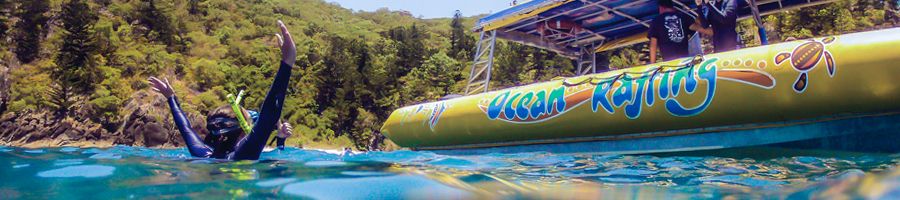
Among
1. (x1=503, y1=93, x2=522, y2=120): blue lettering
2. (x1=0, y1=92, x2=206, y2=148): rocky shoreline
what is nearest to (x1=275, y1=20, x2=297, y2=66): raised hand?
(x1=503, y1=93, x2=522, y2=120): blue lettering

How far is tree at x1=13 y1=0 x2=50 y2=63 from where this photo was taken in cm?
1888

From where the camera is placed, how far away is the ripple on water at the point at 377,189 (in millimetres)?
1740

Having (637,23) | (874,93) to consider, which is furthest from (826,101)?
(637,23)

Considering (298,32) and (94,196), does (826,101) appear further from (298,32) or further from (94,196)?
(298,32)

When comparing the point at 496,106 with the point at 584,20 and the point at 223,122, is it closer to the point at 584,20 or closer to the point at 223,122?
the point at 584,20

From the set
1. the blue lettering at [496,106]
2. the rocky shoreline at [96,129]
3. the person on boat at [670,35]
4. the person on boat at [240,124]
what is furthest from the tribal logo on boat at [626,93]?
the rocky shoreline at [96,129]

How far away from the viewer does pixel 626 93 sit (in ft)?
16.8

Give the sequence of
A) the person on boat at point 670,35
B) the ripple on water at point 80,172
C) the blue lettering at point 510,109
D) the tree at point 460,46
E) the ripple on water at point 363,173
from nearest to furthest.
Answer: the ripple on water at point 363,173 → the ripple on water at point 80,172 → the person on boat at point 670,35 → the blue lettering at point 510,109 → the tree at point 460,46

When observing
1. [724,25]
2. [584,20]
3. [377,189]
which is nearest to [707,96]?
[724,25]

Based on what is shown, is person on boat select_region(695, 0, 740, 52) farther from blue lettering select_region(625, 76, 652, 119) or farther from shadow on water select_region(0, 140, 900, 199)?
shadow on water select_region(0, 140, 900, 199)

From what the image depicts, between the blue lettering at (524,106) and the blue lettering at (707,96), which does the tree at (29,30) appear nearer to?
the blue lettering at (524,106)

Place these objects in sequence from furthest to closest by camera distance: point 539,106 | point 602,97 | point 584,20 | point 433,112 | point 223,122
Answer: point 584,20
point 433,112
point 539,106
point 602,97
point 223,122

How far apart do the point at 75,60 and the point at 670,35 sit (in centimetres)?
1833

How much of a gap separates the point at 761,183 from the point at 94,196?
2876mm
